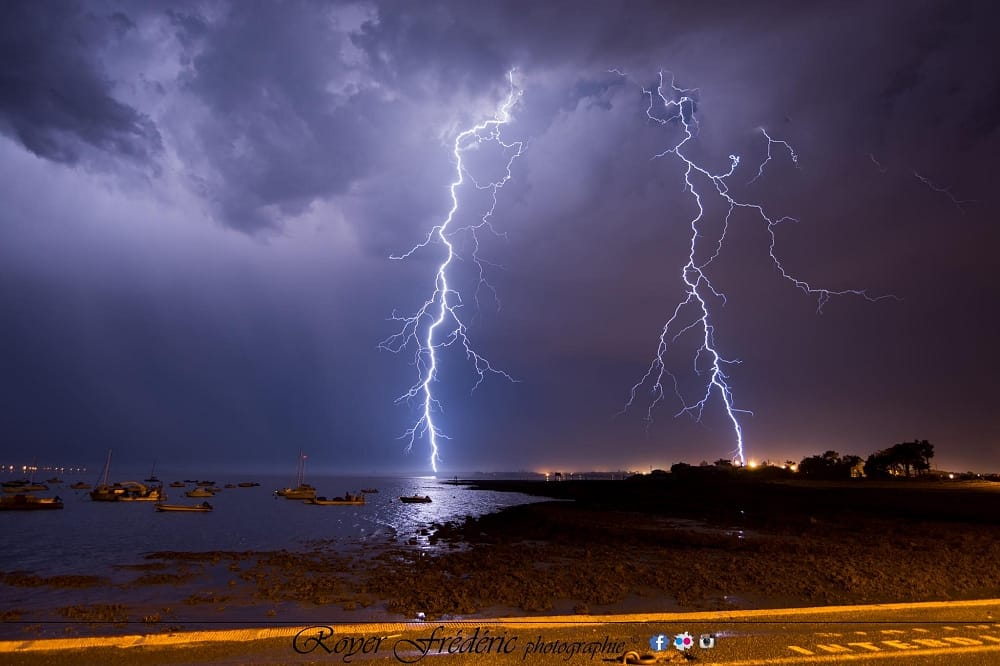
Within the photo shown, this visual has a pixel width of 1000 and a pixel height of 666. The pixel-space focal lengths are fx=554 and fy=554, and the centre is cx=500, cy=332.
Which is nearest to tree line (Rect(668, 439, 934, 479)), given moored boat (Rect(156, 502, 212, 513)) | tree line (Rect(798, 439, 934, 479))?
tree line (Rect(798, 439, 934, 479))

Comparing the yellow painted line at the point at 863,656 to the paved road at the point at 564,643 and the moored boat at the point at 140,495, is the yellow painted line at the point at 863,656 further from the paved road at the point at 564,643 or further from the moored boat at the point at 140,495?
the moored boat at the point at 140,495

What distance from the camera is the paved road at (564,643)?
7.38 m

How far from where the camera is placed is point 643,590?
44.4ft

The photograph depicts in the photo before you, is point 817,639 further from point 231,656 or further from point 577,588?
point 231,656

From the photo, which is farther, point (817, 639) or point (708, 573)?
point (708, 573)

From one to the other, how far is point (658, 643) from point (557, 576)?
770 centimetres

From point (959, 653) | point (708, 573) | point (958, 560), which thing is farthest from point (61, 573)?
point (958, 560)

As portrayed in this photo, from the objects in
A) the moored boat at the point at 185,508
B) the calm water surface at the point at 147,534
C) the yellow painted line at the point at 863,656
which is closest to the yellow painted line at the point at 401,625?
the yellow painted line at the point at 863,656

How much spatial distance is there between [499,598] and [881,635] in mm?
7295

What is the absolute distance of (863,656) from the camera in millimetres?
7363

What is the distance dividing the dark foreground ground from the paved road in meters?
2.66

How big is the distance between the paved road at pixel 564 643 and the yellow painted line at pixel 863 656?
0.01 m

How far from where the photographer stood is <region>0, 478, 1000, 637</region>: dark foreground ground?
38.5 ft

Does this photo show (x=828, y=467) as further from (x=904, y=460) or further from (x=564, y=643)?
(x=564, y=643)
